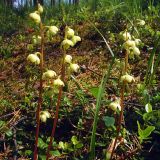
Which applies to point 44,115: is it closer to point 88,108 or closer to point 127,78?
point 127,78

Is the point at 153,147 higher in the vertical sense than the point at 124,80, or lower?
lower

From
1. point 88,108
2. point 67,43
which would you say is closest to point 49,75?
point 67,43

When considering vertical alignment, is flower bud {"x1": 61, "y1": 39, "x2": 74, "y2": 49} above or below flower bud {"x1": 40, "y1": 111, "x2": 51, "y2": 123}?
above

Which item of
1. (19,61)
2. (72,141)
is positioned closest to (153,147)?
(72,141)

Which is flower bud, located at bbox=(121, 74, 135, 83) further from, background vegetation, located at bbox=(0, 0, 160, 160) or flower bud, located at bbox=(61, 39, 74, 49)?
flower bud, located at bbox=(61, 39, 74, 49)

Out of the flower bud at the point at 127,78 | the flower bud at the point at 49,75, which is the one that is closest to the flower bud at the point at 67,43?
the flower bud at the point at 49,75

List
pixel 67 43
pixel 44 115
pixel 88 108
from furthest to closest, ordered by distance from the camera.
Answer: pixel 88 108 < pixel 44 115 < pixel 67 43

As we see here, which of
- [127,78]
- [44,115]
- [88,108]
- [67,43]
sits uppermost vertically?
[67,43]

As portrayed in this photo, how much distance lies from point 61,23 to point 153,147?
294 centimetres

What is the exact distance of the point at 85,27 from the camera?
4.52 meters

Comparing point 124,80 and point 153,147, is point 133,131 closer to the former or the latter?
point 153,147

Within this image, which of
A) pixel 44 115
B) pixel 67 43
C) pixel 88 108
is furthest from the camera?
pixel 88 108

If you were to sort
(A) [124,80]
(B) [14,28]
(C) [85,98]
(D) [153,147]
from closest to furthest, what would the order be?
(A) [124,80] < (D) [153,147] < (C) [85,98] < (B) [14,28]

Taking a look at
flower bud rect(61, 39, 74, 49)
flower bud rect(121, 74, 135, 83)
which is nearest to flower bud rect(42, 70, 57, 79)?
flower bud rect(61, 39, 74, 49)
